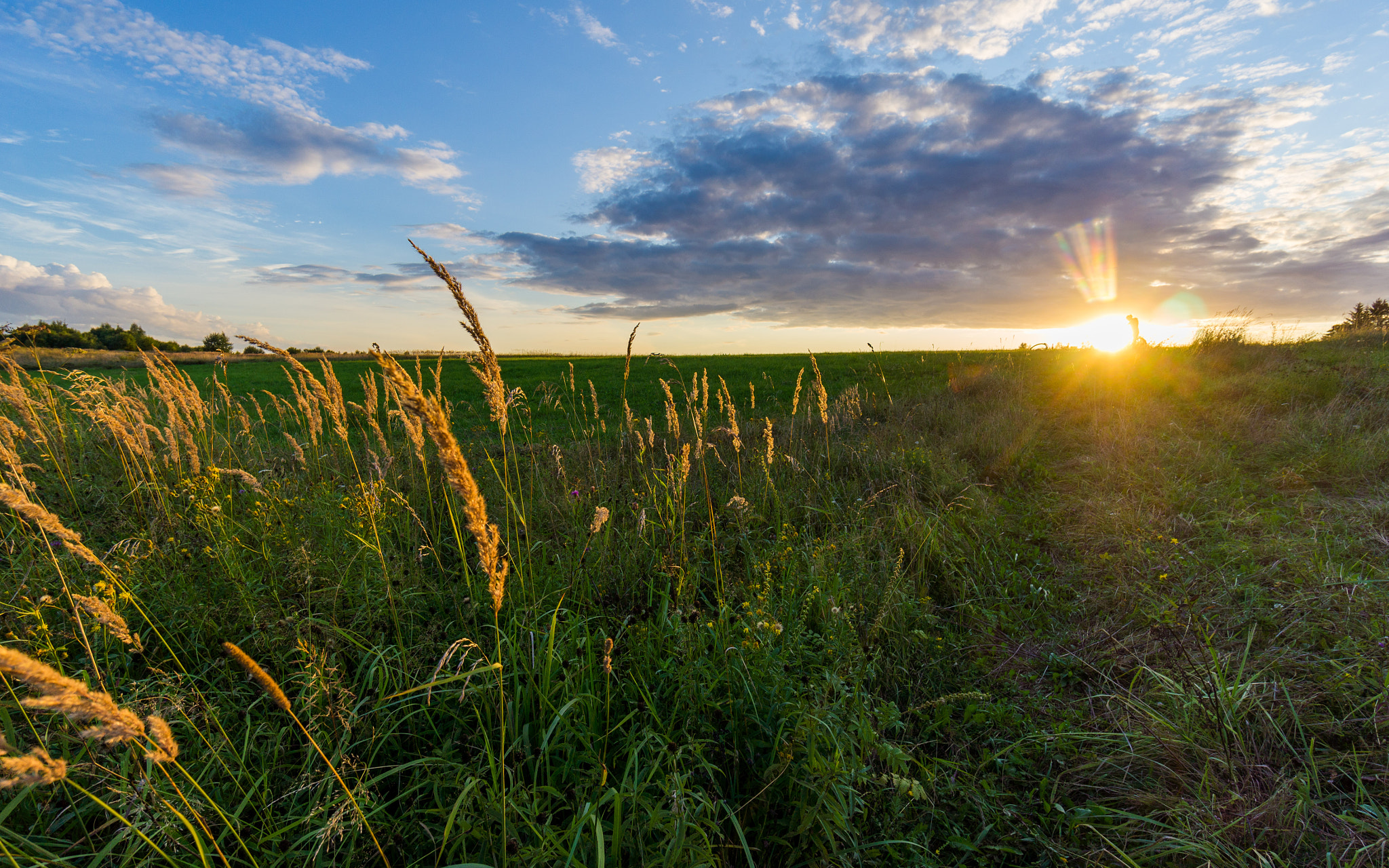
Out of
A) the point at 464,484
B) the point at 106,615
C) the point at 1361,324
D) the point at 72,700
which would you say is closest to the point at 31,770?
the point at 72,700

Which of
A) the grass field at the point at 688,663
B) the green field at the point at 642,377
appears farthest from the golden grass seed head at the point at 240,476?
the green field at the point at 642,377

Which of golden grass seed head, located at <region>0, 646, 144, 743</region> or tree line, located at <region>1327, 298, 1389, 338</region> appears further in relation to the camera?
tree line, located at <region>1327, 298, 1389, 338</region>

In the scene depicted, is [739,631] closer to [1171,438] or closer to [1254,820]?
[1254,820]

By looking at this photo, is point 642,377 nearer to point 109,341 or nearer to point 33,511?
point 33,511

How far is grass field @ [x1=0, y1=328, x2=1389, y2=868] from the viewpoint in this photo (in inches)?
84.8

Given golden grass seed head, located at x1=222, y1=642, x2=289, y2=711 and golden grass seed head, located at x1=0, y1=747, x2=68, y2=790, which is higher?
golden grass seed head, located at x1=222, y1=642, x2=289, y2=711

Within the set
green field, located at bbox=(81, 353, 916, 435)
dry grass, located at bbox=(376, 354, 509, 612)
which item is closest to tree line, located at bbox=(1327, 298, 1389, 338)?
green field, located at bbox=(81, 353, 916, 435)

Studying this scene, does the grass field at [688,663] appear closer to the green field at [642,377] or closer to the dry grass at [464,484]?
the dry grass at [464,484]

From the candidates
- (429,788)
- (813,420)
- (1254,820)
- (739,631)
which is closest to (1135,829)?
(1254,820)

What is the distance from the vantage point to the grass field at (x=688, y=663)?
7.07 feet

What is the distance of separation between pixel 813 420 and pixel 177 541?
8.70 meters

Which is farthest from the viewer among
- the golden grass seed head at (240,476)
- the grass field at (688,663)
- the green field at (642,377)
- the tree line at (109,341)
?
the tree line at (109,341)

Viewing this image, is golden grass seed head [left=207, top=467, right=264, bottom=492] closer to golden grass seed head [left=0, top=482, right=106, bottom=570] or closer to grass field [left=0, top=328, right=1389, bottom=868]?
grass field [left=0, top=328, right=1389, bottom=868]

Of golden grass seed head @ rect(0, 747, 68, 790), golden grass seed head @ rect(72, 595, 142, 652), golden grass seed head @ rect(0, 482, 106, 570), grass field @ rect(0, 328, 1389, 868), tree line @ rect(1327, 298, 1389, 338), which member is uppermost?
tree line @ rect(1327, 298, 1389, 338)
